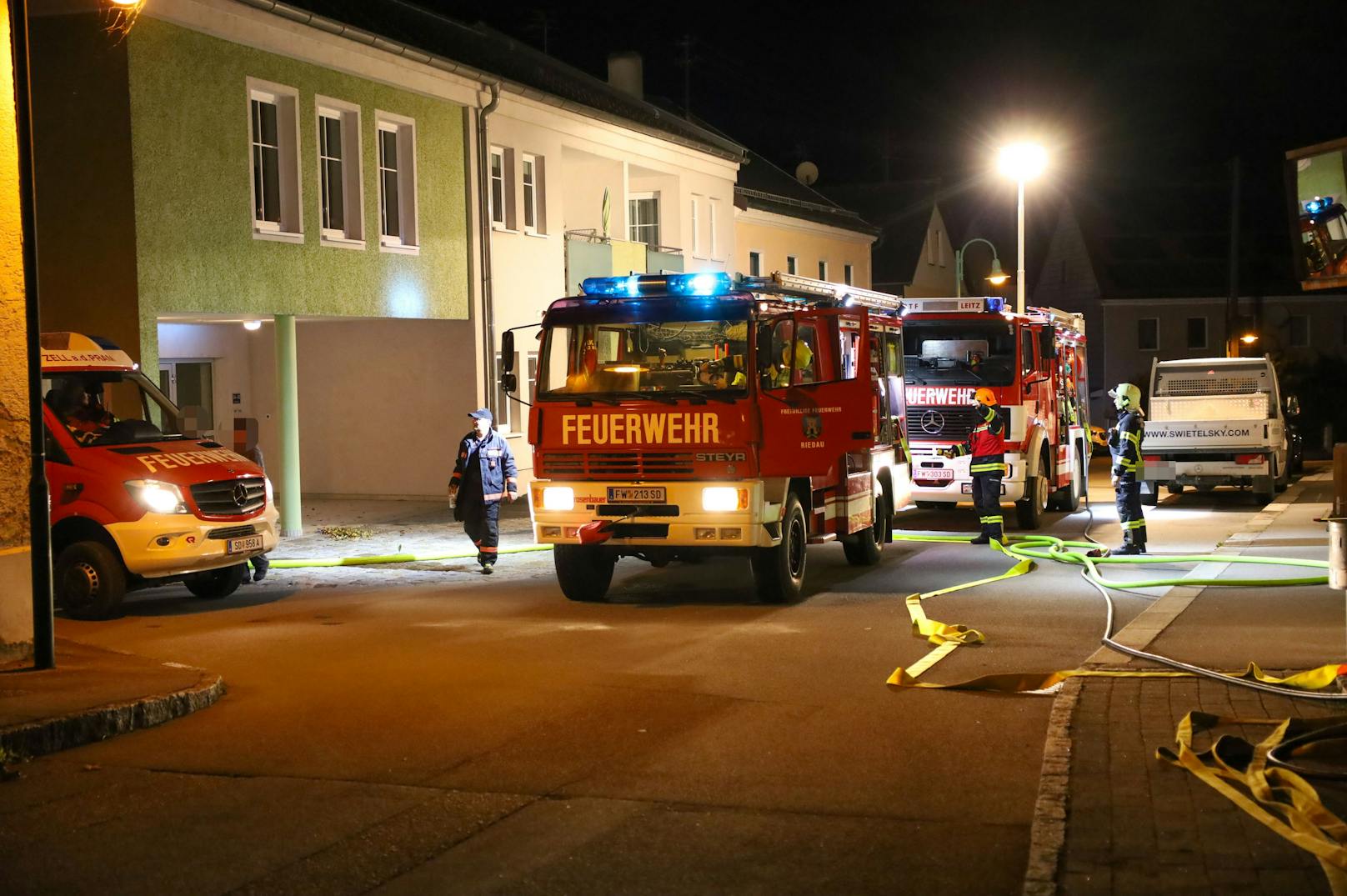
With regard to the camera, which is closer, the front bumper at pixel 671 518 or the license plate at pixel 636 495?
the front bumper at pixel 671 518

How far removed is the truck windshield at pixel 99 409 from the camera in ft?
43.8

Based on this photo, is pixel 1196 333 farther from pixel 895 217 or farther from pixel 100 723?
pixel 100 723

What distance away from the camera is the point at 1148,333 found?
59406 millimetres

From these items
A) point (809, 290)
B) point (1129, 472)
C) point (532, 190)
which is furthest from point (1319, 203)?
point (532, 190)

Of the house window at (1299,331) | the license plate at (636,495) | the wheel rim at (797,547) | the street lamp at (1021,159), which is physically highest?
the street lamp at (1021,159)

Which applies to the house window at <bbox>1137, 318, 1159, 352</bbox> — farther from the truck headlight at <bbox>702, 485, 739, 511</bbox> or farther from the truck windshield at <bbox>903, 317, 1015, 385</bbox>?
the truck headlight at <bbox>702, 485, 739, 511</bbox>

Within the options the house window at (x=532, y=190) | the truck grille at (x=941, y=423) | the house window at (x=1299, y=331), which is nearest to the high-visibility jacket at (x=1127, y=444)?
the truck grille at (x=941, y=423)

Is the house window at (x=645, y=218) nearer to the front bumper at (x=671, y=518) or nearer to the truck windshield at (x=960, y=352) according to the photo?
the truck windshield at (x=960, y=352)

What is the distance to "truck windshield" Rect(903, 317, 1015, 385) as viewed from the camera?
1964 cm

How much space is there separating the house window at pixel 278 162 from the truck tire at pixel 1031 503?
10.5m

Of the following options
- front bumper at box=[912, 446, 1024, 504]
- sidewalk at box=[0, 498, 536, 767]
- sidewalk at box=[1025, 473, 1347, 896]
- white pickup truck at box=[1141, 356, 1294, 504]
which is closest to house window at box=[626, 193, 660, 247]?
white pickup truck at box=[1141, 356, 1294, 504]

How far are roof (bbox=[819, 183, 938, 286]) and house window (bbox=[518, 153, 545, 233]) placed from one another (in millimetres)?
29079

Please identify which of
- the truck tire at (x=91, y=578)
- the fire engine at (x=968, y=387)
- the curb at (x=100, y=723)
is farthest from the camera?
the fire engine at (x=968, y=387)

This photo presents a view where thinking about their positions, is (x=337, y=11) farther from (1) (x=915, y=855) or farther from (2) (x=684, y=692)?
(1) (x=915, y=855)
